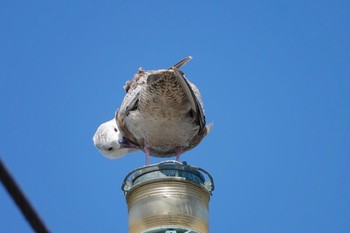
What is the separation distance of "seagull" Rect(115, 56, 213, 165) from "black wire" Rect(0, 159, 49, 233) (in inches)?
253

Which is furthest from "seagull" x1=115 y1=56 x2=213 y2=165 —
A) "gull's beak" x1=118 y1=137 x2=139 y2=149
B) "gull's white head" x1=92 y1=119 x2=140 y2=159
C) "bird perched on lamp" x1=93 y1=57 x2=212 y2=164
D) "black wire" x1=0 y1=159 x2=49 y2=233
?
"black wire" x1=0 y1=159 x2=49 y2=233

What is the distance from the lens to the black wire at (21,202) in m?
1.04

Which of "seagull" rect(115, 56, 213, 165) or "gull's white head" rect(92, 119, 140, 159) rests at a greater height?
"gull's white head" rect(92, 119, 140, 159)

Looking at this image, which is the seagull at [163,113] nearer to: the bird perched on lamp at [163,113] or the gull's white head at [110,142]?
the bird perched on lamp at [163,113]

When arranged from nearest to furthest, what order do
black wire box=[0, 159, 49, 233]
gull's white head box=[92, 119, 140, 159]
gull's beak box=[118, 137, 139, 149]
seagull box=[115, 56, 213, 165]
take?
black wire box=[0, 159, 49, 233], seagull box=[115, 56, 213, 165], gull's beak box=[118, 137, 139, 149], gull's white head box=[92, 119, 140, 159]

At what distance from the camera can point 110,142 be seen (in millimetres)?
10656

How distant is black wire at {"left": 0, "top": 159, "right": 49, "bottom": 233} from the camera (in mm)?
1043

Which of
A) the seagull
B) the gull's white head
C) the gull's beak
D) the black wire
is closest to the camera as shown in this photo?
the black wire

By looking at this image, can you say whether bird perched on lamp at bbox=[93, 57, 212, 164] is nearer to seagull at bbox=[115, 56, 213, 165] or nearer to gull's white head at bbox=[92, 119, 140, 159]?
seagull at bbox=[115, 56, 213, 165]

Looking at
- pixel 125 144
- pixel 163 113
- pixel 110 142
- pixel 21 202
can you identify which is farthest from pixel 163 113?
pixel 21 202

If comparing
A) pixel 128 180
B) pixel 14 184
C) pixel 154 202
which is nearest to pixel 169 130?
pixel 128 180

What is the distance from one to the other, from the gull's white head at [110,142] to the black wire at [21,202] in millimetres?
9033

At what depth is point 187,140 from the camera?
27.8 feet

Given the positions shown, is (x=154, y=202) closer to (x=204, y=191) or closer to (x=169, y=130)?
(x=204, y=191)
